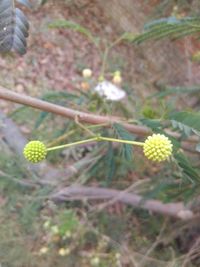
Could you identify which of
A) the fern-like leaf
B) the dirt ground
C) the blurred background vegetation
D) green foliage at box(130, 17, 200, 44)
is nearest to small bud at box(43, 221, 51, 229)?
the blurred background vegetation

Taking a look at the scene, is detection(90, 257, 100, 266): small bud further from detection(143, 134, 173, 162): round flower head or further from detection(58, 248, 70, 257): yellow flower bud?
detection(143, 134, 173, 162): round flower head

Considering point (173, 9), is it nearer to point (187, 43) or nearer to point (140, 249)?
point (187, 43)

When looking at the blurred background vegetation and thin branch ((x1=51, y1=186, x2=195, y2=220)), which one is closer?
the blurred background vegetation

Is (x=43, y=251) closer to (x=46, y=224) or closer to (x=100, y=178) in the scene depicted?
(x=46, y=224)

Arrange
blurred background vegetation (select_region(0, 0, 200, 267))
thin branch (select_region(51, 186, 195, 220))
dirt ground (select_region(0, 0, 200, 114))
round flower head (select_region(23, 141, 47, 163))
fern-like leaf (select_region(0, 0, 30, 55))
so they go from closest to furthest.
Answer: fern-like leaf (select_region(0, 0, 30, 55)) → round flower head (select_region(23, 141, 47, 163)) → blurred background vegetation (select_region(0, 0, 200, 267)) → thin branch (select_region(51, 186, 195, 220)) → dirt ground (select_region(0, 0, 200, 114))

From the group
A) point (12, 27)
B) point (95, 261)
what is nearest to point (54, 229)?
point (95, 261)
